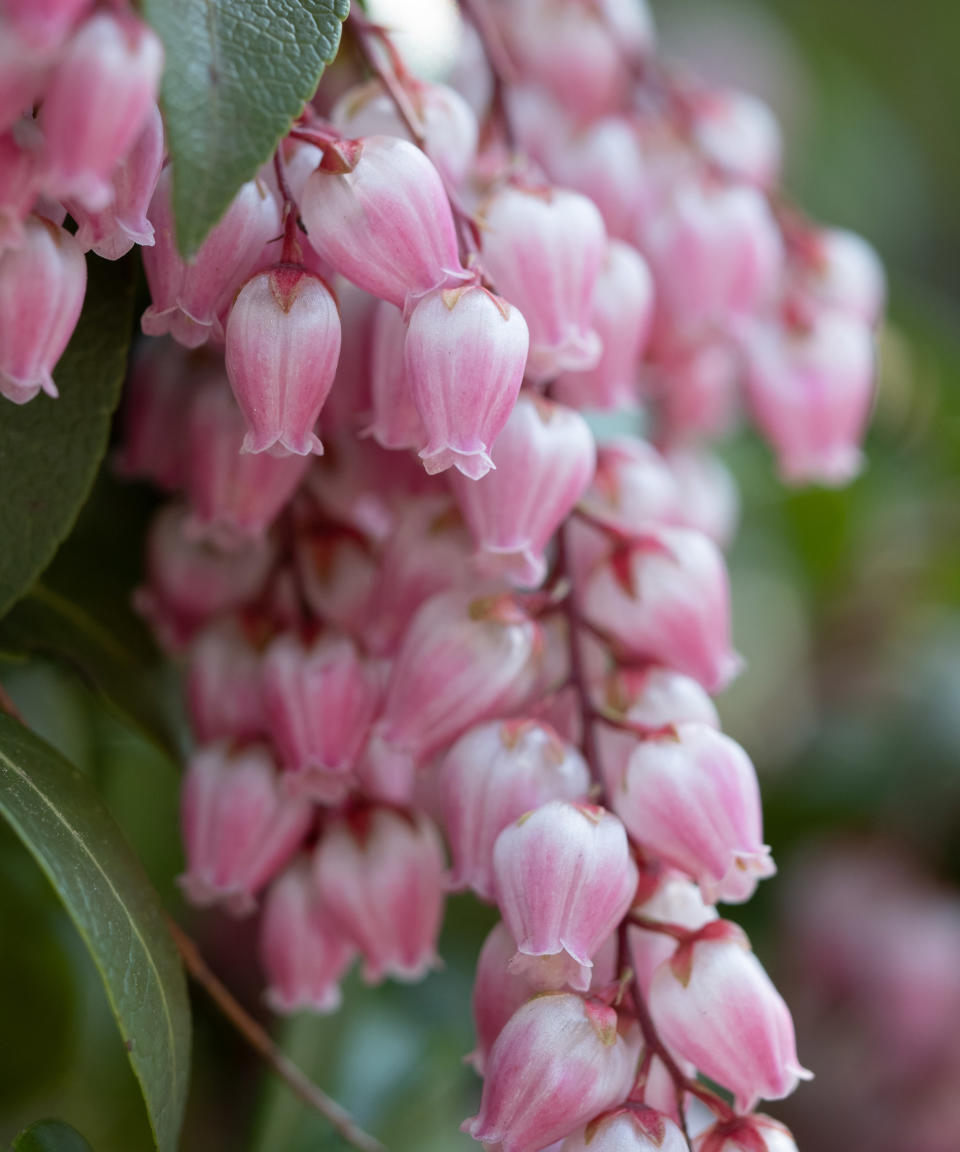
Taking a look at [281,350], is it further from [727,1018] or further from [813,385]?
[813,385]

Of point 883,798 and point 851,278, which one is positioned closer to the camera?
point 851,278

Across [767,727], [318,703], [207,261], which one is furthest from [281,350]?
[767,727]

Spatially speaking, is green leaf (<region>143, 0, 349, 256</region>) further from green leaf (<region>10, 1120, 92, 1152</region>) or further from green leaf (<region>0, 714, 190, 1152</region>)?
green leaf (<region>10, 1120, 92, 1152</region>)

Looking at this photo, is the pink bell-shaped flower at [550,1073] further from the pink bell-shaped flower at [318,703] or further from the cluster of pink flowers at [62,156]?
the cluster of pink flowers at [62,156]

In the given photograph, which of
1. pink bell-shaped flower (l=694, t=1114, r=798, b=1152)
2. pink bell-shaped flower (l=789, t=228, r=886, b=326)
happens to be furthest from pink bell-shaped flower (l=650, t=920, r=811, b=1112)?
pink bell-shaped flower (l=789, t=228, r=886, b=326)

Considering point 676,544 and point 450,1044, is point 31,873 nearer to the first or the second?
point 450,1044

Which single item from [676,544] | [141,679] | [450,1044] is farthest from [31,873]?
[676,544]
